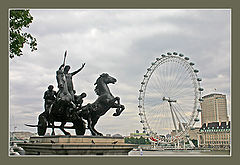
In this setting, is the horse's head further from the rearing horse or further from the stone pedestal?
the stone pedestal

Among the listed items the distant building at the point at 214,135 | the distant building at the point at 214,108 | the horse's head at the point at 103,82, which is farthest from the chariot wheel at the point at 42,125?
the distant building at the point at 214,135

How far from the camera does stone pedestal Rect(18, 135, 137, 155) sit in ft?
36.0

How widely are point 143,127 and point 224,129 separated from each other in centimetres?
5610

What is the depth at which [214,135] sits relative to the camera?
8962 cm

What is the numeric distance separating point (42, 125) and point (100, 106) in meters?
2.78

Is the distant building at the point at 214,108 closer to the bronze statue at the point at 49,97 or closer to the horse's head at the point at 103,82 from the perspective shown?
the horse's head at the point at 103,82

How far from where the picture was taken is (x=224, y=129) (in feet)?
283

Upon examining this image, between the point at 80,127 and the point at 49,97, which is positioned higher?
the point at 49,97

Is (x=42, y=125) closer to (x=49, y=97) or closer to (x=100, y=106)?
(x=49, y=97)

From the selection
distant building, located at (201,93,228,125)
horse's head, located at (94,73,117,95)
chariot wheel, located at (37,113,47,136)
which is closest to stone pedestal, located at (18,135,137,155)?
chariot wheel, located at (37,113,47,136)

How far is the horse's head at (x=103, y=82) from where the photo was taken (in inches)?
516

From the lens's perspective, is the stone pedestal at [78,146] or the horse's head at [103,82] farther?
the horse's head at [103,82]

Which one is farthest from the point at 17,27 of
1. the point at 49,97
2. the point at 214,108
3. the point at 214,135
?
the point at 214,135

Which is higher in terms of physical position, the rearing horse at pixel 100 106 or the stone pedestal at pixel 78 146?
the rearing horse at pixel 100 106
